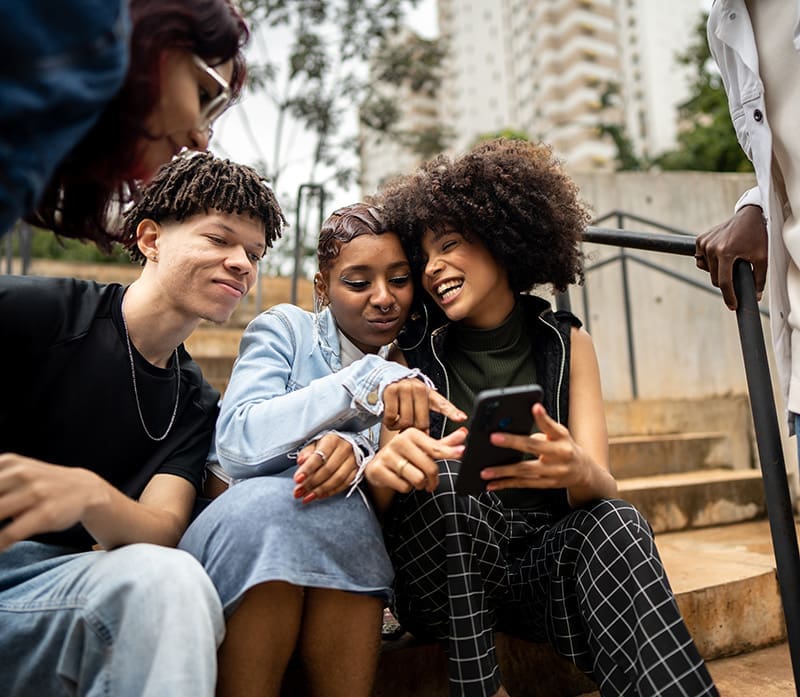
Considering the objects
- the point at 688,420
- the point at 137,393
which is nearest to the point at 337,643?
the point at 137,393

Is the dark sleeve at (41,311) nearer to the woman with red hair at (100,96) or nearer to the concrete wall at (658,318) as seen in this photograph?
the woman with red hair at (100,96)

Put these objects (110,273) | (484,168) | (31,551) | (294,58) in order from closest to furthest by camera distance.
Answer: (31,551) < (484,168) < (294,58) < (110,273)

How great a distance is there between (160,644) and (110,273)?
10.6m

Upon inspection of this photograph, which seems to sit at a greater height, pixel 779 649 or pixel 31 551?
pixel 31 551

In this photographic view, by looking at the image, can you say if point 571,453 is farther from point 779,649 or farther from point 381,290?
point 779,649

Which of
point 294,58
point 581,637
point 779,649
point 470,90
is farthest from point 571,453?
point 470,90

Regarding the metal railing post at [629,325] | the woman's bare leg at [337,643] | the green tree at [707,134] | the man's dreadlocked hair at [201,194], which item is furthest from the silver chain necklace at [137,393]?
the green tree at [707,134]

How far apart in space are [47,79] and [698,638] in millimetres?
2143

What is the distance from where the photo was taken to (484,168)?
2.01 m

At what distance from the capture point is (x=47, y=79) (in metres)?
0.73

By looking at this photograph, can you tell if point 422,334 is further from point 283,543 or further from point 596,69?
point 596,69

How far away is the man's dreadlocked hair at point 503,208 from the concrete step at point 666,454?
169 cm

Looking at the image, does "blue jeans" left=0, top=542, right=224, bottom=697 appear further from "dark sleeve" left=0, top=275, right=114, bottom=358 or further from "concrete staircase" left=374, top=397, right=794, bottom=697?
"concrete staircase" left=374, top=397, right=794, bottom=697

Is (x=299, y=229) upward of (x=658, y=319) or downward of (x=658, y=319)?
upward
